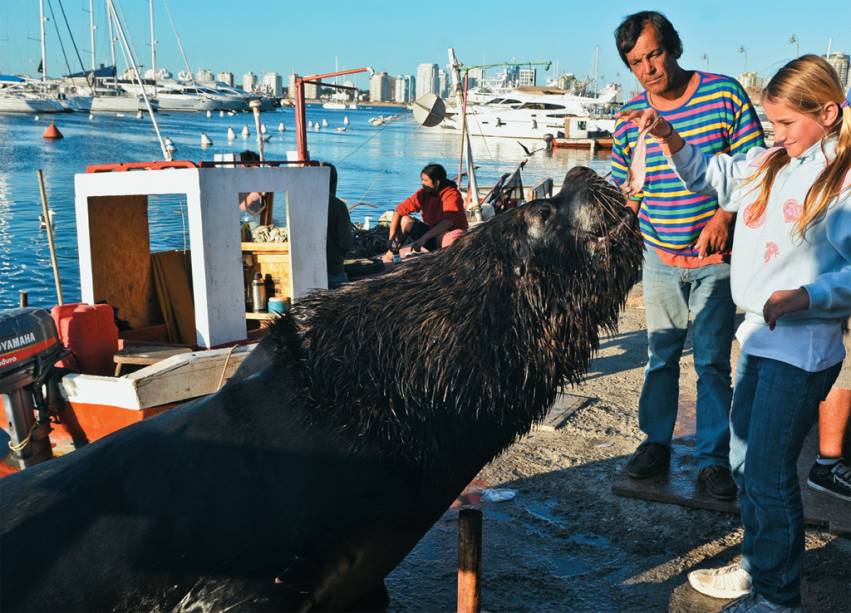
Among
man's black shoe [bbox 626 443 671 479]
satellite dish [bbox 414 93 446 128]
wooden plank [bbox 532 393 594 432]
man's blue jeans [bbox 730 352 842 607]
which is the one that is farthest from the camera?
satellite dish [bbox 414 93 446 128]

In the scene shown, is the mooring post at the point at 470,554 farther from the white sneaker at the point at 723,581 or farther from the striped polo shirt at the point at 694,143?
the striped polo shirt at the point at 694,143

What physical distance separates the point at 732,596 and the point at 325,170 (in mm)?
5306

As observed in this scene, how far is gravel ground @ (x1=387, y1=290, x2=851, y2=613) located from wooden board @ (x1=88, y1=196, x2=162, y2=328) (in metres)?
4.26

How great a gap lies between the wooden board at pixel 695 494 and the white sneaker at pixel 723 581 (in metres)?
0.73

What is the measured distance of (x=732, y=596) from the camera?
3.78 meters

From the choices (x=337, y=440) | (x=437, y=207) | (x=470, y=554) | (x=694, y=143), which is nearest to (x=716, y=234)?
(x=694, y=143)

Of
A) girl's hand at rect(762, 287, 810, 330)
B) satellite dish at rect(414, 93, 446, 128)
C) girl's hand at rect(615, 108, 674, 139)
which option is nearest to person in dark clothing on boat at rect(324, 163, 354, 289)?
girl's hand at rect(615, 108, 674, 139)

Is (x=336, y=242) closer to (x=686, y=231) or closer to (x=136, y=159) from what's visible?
(x=686, y=231)

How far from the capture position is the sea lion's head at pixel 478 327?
3021 millimetres

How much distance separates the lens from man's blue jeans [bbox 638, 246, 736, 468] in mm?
4488

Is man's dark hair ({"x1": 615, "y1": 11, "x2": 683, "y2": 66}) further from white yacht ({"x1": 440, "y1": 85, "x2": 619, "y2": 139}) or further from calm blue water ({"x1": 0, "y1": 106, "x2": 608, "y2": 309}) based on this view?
white yacht ({"x1": 440, "y1": 85, "x2": 619, "y2": 139})

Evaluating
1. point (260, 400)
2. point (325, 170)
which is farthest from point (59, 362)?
point (260, 400)

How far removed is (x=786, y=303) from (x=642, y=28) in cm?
203

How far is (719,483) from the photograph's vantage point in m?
4.64
